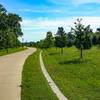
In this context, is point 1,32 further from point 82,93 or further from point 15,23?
point 15,23

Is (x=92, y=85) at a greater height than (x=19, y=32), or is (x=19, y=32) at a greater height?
(x=19, y=32)

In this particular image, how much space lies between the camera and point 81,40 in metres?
18.8

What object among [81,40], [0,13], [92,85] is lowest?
[92,85]

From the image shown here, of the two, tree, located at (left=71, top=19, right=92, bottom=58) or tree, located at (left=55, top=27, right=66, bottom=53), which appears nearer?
tree, located at (left=71, top=19, right=92, bottom=58)

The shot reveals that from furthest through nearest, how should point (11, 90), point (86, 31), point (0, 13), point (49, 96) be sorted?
point (0, 13) < point (86, 31) < point (11, 90) < point (49, 96)

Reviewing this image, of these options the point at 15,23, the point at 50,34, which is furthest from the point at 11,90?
the point at 15,23

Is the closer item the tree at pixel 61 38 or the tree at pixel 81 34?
the tree at pixel 81 34

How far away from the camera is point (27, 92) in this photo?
6.28m

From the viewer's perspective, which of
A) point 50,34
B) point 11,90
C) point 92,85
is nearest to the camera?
point 11,90

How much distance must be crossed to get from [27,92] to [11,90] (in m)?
0.80

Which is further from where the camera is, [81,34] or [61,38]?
[61,38]

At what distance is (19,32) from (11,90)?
198ft

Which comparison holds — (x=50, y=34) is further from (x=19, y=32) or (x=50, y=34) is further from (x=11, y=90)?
(x=11, y=90)

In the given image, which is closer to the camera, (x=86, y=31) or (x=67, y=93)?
(x=67, y=93)
